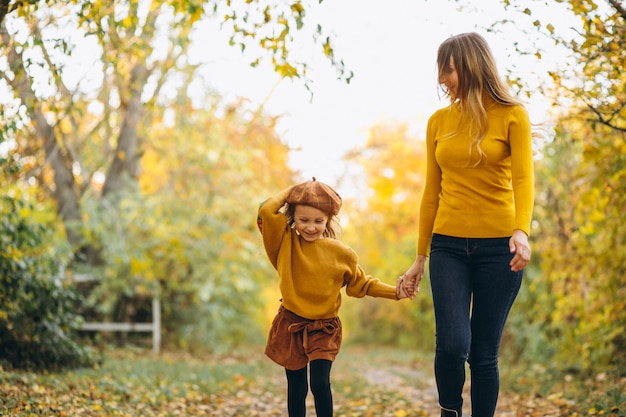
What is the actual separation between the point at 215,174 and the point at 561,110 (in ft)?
28.0

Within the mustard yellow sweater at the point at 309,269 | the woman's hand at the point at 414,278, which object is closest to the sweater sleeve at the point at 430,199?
the woman's hand at the point at 414,278

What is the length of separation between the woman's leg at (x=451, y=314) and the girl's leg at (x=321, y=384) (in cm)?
57

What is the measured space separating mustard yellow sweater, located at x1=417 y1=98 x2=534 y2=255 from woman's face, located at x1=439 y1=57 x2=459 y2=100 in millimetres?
97

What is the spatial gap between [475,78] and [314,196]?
3.29 ft

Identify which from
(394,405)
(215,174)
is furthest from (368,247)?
(394,405)

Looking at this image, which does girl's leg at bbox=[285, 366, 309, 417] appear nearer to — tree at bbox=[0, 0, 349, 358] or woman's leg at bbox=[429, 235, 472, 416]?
woman's leg at bbox=[429, 235, 472, 416]

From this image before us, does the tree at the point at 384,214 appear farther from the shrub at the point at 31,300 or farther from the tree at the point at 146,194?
the shrub at the point at 31,300

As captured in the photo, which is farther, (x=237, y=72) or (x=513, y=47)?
(x=237, y=72)

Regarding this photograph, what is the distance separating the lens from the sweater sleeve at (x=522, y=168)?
10.5ft

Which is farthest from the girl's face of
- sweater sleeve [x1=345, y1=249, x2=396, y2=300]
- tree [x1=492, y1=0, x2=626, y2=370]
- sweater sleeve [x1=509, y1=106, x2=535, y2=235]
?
tree [x1=492, y1=0, x2=626, y2=370]

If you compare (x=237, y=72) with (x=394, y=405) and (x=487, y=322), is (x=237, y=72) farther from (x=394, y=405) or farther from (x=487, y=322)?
(x=487, y=322)

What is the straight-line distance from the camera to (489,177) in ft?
11.0

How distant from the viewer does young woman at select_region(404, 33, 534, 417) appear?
130 inches

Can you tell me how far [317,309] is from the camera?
3736 millimetres
